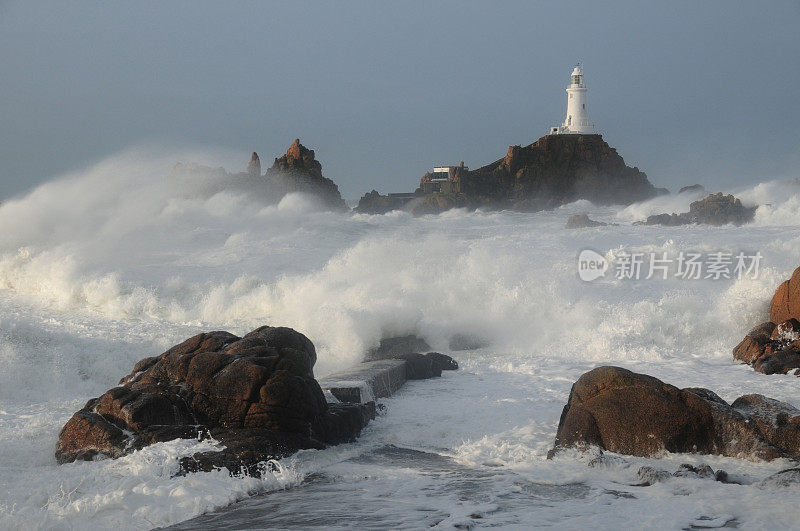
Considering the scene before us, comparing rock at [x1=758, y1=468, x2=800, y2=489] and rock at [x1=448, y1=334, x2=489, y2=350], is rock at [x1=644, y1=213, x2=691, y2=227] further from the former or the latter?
rock at [x1=758, y1=468, x2=800, y2=489]

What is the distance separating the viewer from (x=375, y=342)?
11938 millimetres

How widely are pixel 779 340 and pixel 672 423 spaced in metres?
5.38

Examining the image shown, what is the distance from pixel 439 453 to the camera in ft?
21.5

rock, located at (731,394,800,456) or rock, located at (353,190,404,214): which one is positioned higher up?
rock, located at (353,190,404,214)

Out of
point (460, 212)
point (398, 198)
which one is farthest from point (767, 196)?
point (398, 198)

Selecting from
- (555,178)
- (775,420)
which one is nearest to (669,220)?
(555,178)

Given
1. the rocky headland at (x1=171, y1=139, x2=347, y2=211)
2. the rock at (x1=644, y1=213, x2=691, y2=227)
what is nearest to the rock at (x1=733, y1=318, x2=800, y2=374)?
the rock at (x1=644, y1=213, x2=691, y2=227)

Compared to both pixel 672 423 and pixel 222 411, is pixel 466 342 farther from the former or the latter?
pixel 672 423

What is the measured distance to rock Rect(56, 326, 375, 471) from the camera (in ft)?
19.9

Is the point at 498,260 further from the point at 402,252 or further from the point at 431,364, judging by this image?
the point at 431,364

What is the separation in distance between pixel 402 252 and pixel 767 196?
95.6 ft

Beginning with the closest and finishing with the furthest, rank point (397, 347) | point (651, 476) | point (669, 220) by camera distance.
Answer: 1. point (651, 476)
2. point (397, 347)
3. point (669, 220)

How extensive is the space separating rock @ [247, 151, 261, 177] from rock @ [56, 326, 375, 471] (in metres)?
43.5

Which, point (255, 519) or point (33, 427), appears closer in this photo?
point (255, 519)
